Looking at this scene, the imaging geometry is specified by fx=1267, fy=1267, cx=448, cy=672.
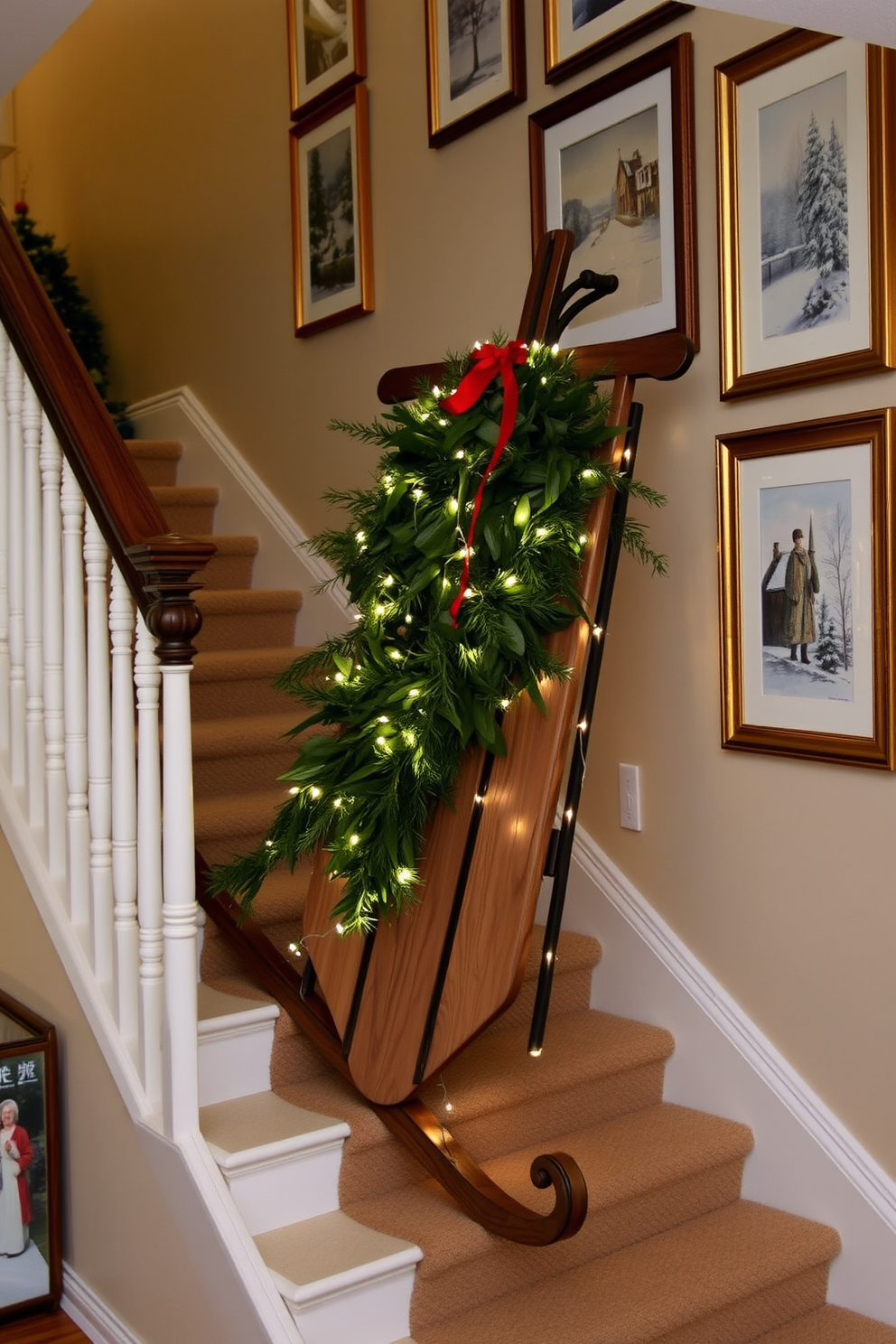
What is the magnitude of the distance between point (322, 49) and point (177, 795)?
7.96 feet

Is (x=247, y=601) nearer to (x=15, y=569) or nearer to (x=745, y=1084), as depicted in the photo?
(x=15, y=569)

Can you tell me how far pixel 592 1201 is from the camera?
223cm

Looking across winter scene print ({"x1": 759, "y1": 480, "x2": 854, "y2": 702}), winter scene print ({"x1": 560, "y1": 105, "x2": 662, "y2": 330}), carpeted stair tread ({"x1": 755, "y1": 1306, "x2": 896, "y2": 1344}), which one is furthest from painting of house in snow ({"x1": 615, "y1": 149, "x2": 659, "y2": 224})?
carpeted stair tread ({"x1": 755, "y1": 1306, "x2": 896, "y2": 1344})

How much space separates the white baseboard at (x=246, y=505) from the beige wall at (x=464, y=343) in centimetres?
6

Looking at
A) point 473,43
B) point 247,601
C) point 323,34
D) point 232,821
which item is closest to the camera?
point 232,821

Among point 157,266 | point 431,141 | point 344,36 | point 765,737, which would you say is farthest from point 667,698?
point 157,266

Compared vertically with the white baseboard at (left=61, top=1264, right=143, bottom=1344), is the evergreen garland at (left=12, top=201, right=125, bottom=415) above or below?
above

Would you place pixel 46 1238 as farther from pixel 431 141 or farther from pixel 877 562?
pixel 431 141

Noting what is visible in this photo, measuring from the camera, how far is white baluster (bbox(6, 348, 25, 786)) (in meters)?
2.47

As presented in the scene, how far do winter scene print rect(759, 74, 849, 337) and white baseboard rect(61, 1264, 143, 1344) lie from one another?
225 centimetres

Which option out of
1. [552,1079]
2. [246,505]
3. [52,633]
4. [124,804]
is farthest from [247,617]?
[552,1079]

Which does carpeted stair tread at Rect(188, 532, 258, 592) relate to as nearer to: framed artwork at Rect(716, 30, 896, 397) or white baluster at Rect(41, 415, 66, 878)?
white baluster at Rect(41, 415, 66, 878)

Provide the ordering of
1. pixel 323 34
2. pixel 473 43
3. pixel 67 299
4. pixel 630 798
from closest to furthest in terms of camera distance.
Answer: pixel 630 798
pixel 473 43
pixel 323 34
pixel 67 299

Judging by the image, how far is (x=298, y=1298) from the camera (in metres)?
1.93
